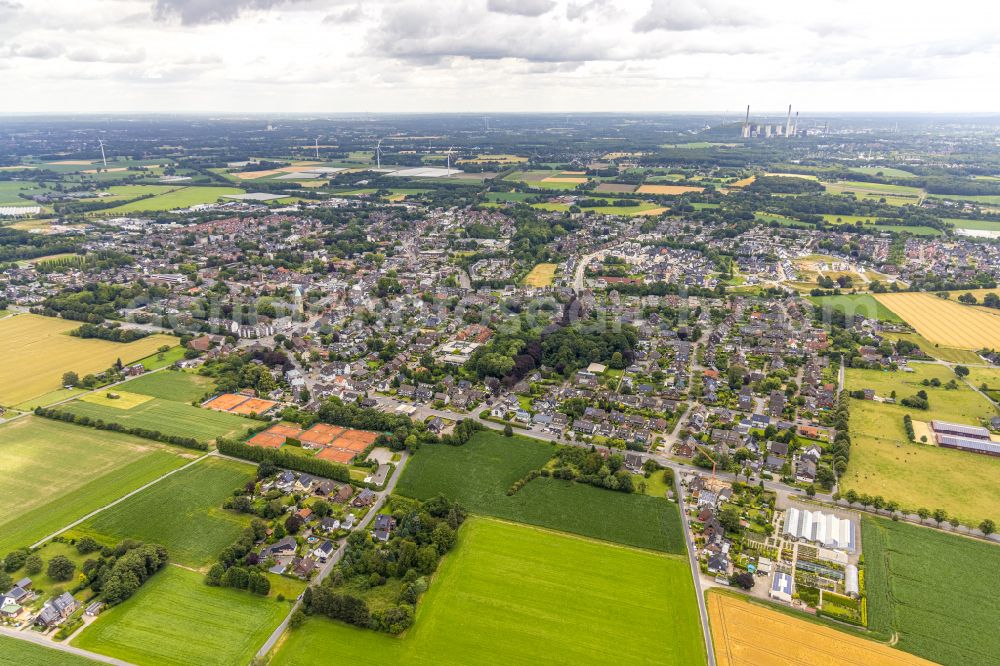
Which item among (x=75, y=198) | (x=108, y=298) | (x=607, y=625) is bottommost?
(x=607, y=625)

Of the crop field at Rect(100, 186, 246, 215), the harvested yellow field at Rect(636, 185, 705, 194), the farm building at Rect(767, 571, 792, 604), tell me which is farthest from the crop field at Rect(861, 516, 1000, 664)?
the crop field at Rect(100, 186, 246, 215)

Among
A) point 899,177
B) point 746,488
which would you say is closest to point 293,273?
point 746,488

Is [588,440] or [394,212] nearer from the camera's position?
[588,440]

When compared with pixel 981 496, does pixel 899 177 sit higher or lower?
higher

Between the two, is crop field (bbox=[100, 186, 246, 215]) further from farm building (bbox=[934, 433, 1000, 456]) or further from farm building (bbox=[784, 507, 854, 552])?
farm building (bbox=[934, 433, 1000, 456])

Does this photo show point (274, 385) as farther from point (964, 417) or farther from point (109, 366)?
point (964, 417)

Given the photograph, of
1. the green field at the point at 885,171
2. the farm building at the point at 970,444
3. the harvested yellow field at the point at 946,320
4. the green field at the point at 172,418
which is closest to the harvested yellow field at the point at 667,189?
the green field at the point at 885,171

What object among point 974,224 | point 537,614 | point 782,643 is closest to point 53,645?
point 537,614
